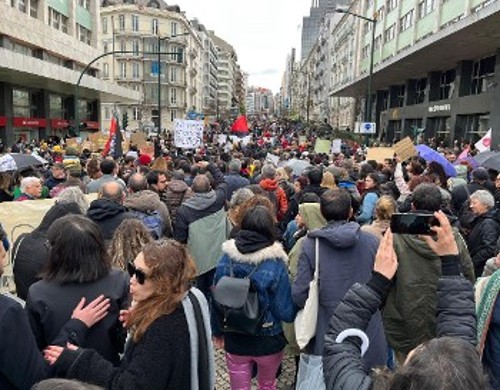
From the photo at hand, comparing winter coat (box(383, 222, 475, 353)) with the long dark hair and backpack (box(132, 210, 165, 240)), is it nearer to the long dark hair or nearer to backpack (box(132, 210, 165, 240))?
the long dark hair

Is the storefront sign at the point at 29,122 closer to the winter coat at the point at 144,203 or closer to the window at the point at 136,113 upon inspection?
the winter coat at the point at 144,203

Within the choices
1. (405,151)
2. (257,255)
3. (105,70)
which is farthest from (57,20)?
(105,70)

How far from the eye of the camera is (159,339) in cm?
233

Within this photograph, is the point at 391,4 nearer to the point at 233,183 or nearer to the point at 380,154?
the point at 380,154

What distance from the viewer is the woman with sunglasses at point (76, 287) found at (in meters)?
2.65

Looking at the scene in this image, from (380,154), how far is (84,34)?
40.9 metres

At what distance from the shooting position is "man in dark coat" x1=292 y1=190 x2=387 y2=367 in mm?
3443

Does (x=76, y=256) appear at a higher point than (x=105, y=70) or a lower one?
lower

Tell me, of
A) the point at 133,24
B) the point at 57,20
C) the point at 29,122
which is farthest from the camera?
the point at 133,24

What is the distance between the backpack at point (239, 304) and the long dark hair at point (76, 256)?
38.7 inches

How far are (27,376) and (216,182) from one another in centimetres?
649

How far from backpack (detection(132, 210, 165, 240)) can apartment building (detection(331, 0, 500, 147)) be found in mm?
15705

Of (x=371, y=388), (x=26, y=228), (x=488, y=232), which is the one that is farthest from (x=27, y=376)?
(x=488, y=232)

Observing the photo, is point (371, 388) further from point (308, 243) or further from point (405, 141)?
point (405, 141)
